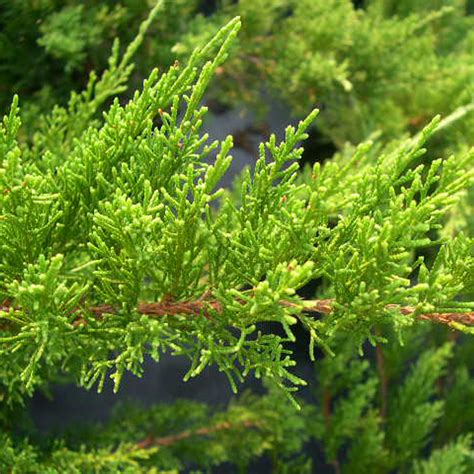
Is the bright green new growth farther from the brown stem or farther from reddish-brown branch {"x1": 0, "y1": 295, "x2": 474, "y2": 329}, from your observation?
the brown stem

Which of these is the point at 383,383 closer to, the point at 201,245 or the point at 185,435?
the point at 185,435

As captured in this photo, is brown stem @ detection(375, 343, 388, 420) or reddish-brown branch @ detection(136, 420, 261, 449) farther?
brown stem @ detection(375, 343, 388, 420)

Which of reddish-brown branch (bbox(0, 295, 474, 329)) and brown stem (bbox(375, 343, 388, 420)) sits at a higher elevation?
reddish-brown branch (bbox(0, 295, 474, 329))

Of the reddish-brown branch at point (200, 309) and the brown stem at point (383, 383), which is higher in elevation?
the reddish-brown branch at point (200, 309)

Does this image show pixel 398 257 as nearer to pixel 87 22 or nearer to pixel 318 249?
pixel 318 249

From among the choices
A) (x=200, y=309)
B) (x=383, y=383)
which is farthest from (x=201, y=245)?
(x=383, y=383)

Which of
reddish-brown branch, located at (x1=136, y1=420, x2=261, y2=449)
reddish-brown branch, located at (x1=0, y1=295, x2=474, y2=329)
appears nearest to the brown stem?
reddish-brown branch, located at (x1=136, y1=420, x2=261, y2=449)

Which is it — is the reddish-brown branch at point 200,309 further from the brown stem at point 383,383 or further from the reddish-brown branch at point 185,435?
the brown stem at point 383,383

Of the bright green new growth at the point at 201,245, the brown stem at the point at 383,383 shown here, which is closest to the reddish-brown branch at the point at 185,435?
the brown stem at the point at 383,383

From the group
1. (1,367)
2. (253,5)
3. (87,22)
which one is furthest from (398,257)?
(253,5)
